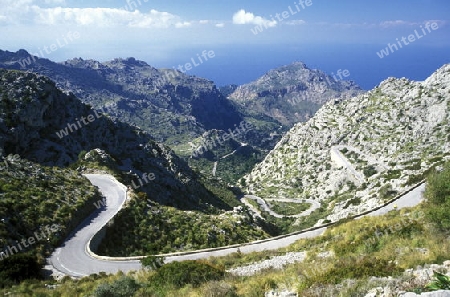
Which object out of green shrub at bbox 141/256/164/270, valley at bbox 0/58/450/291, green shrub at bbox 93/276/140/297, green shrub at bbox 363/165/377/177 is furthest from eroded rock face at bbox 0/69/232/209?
green shrub at bbox 93/276/140/297

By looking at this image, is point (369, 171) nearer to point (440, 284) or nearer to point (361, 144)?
point (361, 144)

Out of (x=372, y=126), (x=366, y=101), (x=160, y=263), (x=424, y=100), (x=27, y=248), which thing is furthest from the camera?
(x=366, y=101)

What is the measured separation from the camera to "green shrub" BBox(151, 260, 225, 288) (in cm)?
1644

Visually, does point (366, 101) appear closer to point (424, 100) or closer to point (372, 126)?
point (372, 126)

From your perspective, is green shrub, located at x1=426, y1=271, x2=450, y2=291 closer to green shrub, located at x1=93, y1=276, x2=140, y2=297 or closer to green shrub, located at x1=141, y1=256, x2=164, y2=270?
green shrub, located at x1=93, y1=276, x2=140, y2=297

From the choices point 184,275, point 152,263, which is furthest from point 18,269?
point 184,275

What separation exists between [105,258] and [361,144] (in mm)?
99524

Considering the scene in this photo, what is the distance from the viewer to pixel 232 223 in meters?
39.8

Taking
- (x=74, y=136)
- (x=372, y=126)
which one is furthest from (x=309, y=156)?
(x=74, y=136)

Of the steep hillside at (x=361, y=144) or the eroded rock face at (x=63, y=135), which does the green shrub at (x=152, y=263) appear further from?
the steep hillside at (x=361, y=144)

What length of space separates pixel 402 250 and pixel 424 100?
325 feet

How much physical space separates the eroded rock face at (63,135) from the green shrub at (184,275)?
131ft

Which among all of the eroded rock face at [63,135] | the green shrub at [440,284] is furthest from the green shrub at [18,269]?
the eroded rock face at [63,135]

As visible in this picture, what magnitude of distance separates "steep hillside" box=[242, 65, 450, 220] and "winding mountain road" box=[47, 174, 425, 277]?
33.3m
